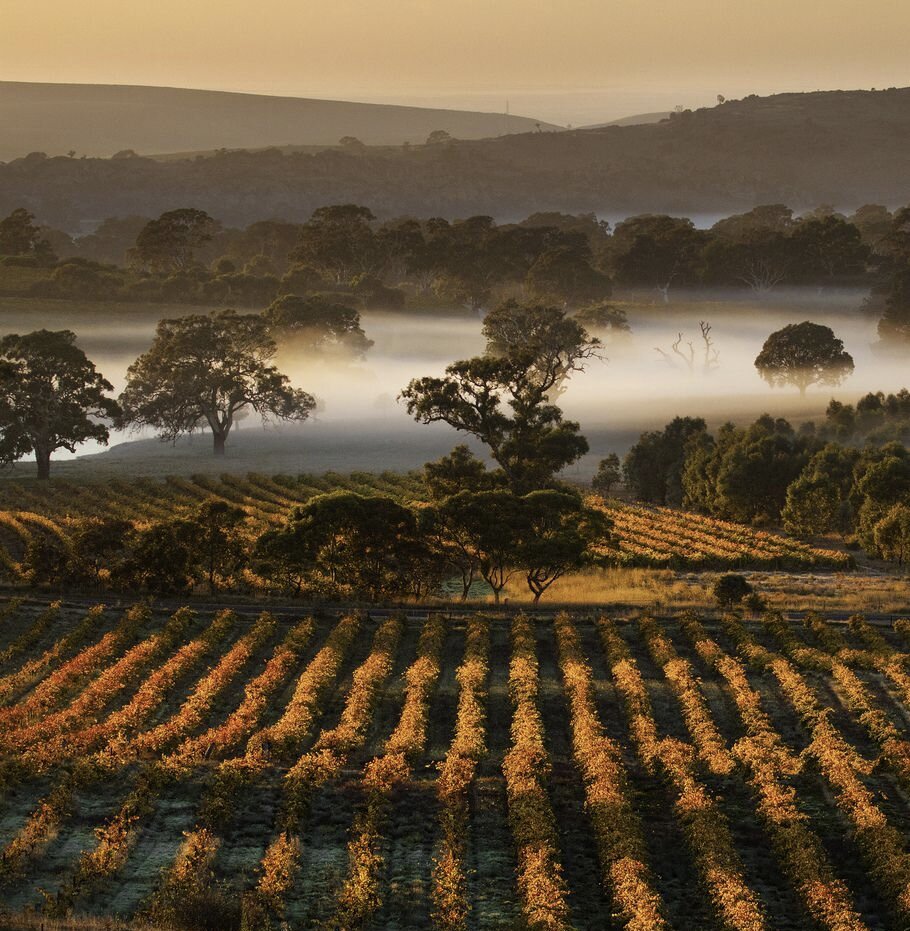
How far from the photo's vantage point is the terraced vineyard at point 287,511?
3167 inches

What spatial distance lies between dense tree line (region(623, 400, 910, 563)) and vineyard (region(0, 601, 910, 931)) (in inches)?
1181

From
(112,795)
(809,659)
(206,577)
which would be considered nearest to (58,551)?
(206,577)

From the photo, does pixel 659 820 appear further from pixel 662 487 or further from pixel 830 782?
pixel 662 487

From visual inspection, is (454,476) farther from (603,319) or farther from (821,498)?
(603,319)

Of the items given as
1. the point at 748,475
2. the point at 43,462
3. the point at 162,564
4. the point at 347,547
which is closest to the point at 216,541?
the point at 162,564

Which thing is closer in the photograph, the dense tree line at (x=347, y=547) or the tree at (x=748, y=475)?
the dense tree line at (x=347, y=547)

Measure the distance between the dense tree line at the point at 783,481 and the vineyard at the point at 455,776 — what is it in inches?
1181

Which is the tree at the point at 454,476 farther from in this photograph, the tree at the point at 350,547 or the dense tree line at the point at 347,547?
the tree at the point at 350,547

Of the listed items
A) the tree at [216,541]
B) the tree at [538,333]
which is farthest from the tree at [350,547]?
the tree at [538,333]

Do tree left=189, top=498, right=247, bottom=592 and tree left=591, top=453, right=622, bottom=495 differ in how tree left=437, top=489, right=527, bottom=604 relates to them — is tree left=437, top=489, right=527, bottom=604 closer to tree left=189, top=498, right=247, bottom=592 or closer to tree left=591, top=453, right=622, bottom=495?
tree left=189, top=498, right=247, bottom=592

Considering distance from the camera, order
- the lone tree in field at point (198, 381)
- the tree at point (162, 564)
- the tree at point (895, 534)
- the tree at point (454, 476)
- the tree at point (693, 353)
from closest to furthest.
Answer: the tree at point (162, 564) < the tree at point (895, 534) < the tree at point (454, 476) < the lone tree in field at point (198, 381) < the tree at point (693, 353)

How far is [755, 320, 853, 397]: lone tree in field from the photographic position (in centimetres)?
15325

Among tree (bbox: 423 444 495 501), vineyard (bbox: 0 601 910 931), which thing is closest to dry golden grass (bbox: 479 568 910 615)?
vineyard (bbox: 0 601 910 931)

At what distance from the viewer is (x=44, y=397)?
107750 mm
